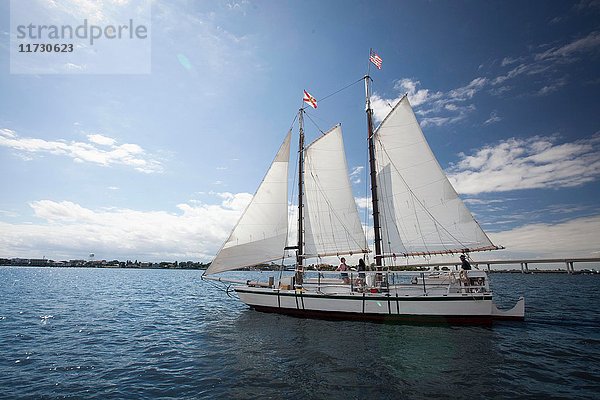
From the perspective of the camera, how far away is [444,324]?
69.3 ft

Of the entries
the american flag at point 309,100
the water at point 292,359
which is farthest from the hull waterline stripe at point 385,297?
the american flag at point 309,100

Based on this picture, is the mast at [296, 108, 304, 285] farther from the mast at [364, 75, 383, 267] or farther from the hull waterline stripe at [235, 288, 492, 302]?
the mast at [364, 75, 383, 267]

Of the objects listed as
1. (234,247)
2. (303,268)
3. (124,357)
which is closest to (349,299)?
(303,268)

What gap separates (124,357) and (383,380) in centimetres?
1185

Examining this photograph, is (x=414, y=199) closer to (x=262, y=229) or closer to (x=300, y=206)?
(x=300, y=206)

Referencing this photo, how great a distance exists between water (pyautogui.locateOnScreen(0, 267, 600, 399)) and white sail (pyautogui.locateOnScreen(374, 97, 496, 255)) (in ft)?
22.7

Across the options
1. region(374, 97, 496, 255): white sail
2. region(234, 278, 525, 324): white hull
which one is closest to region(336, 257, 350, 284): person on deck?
region(234, 278, 525, 324): white hull

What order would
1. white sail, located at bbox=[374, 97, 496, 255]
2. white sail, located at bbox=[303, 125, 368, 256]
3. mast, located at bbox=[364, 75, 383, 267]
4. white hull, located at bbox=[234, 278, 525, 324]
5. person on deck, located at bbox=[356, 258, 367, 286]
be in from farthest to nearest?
white sail, located at bbox=[303, 125, 368, 256] → mast, located at bbox=[364, 75, 383, 267] → person on deck, located at bbox=[356, 258, 367, 286] → white sail, located at bbox=[374, 97, 496, 255] → white hull, located at bbox=[234, 278, 525, 324]

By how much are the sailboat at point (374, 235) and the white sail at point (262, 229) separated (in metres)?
0.09

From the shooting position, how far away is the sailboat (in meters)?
21.6

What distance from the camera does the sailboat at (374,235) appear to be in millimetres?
21641

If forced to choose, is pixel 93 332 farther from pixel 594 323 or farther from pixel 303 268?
pixel 594 323

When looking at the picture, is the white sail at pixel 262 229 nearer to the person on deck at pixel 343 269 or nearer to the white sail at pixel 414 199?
the person on deck at pixel 343 269

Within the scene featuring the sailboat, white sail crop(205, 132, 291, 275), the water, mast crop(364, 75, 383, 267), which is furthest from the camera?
mast crop(364, 75, 383, 267)
